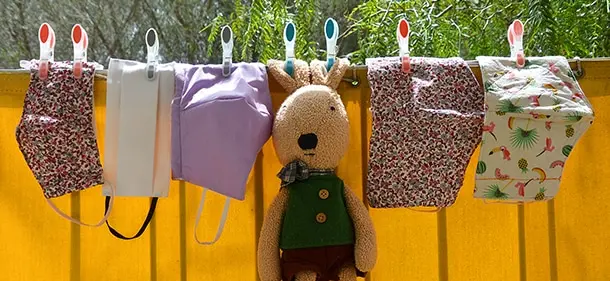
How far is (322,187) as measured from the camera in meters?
A: 0.83

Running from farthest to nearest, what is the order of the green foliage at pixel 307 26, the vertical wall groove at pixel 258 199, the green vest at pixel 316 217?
the green foliage at pixel 307 26, the vertical wall groove at pixel 258 199, the green vest at pixel 316 217

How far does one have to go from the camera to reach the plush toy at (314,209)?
82 cm

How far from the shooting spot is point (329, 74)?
88cm

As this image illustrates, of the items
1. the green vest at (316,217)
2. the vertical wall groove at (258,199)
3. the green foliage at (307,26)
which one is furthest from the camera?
the green foliage at (307,26)

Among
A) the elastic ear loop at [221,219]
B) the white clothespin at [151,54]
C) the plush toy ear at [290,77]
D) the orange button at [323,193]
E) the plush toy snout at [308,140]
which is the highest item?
the white clothespin at [151,54]

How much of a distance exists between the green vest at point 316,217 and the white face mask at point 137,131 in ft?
0.60

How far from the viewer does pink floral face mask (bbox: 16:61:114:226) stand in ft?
2.71

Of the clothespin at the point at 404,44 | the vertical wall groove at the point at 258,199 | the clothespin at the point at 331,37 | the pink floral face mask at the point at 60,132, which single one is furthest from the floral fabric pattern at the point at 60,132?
the clothespin at the point at 404,44

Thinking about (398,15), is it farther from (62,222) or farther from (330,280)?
(62,222)

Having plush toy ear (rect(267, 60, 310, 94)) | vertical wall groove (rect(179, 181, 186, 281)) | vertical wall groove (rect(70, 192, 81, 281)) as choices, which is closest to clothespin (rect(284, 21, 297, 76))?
plush toy ear (rect(267, 60, 310, 94))

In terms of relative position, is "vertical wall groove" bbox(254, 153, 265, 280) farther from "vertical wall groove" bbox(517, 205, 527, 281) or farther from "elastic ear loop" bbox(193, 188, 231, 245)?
"vertical wall groove" bbox(517, 205, 527, 281)

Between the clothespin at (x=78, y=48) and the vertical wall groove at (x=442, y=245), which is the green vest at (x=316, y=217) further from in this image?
the clothespin at (x=78, y=48)

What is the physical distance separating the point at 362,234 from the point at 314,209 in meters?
0.07

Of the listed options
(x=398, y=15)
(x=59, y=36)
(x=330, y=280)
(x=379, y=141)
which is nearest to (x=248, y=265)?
(x=330, y=280)
